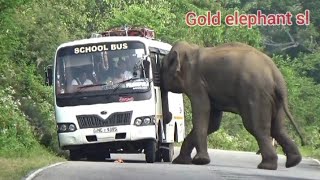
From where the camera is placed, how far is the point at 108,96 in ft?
73.6

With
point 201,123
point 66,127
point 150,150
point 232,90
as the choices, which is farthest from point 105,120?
point 232,90

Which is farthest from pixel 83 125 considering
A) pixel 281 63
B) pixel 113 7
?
pixel 281 63

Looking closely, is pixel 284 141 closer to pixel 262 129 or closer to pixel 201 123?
pixel 262 129

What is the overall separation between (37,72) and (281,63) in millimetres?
25699

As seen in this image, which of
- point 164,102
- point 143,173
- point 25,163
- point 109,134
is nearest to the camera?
point 143,173

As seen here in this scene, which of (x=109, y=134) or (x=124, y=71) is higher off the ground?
(x=124, y=71)

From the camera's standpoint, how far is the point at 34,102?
30.4 metres

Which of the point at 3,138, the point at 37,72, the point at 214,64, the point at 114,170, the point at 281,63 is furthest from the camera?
the point at 281,63

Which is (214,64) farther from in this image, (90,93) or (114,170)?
(114,170)

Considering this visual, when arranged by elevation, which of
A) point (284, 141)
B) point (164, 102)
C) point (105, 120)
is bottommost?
point (284, 141)

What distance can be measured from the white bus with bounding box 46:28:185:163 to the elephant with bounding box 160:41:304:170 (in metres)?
0.70

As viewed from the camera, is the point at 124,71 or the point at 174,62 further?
the point at 174,62

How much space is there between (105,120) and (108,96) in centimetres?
52

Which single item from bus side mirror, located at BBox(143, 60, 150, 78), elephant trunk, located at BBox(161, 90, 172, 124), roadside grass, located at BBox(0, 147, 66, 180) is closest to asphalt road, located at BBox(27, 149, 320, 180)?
roadside grass, located at BBox(0, 147, 66, 180)
